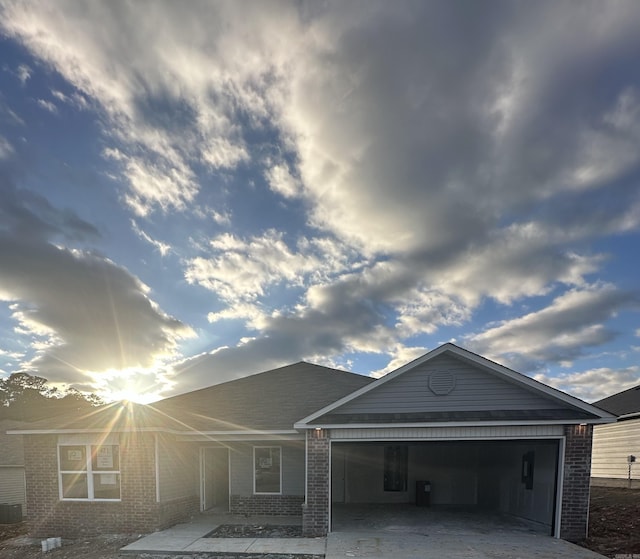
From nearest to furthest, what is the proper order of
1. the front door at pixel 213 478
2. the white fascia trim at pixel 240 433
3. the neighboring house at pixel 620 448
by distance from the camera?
the white fascia trim at pixel 240 433 < the front door at pixel 213 478 < the neighboring house at pixel 620 448

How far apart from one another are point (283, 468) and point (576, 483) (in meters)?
Answer: 7.93

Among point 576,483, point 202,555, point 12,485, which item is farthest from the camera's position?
point 12,485

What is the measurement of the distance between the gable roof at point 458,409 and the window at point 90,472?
17.6 feet

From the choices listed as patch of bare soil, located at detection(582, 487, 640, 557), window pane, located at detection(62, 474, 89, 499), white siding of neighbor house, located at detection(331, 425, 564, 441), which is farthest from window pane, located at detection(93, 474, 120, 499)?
patch of bare soil, located at detection(582, 487, 640, 557)

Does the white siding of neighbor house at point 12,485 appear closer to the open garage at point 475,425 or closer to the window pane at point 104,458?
the window pane at point 104,458

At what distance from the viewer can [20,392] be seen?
189ft

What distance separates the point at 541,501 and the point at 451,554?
169 inches

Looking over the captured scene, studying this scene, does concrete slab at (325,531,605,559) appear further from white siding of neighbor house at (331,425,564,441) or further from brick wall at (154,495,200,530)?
brick wall at (154,495,200,530)

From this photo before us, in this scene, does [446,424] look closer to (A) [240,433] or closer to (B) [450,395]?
(B) [450,395]

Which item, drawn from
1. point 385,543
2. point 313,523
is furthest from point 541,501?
point 313,523

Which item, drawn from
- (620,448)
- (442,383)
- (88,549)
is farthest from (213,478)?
(620,448)

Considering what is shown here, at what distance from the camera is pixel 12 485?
15859 mm

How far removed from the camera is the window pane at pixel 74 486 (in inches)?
394

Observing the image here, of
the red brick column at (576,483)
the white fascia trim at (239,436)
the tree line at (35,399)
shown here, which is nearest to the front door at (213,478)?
the white fascia trim at (239,436)
